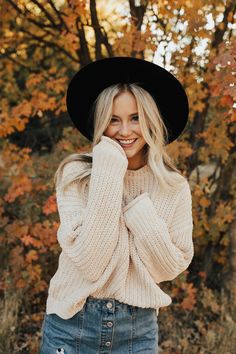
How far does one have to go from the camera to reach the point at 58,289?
7.79 feet

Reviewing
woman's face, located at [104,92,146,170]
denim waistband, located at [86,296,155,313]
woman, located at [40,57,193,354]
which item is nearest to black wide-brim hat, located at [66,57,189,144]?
woman, located at [40,57,193,354]

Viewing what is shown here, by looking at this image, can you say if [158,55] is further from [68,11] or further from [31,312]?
[31,312]

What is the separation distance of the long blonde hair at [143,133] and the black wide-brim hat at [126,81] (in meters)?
0.05

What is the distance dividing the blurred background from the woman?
1518 millimetres

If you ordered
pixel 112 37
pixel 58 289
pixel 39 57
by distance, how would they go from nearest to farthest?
pixel 58 289 → pixel 112 37 → pixel 39 57

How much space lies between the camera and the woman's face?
241 centimetres

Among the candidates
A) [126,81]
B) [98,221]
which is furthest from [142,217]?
[126,81]

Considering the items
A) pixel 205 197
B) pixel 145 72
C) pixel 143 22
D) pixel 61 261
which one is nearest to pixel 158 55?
pixel 143 22

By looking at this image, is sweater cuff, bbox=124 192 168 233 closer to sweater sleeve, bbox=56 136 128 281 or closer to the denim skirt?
sweater sleeve, bbox=56 136 128 281

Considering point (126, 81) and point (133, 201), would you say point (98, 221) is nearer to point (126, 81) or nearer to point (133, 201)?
point (133, 201)

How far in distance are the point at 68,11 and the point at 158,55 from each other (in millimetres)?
805

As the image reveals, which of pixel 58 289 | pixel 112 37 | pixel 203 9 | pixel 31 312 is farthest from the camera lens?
pixel 112 37

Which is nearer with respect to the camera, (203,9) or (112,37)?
(203,9)

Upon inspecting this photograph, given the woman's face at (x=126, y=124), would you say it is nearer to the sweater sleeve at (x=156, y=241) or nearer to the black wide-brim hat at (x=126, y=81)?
the black wide-brim hat at (x=126, y=81)
